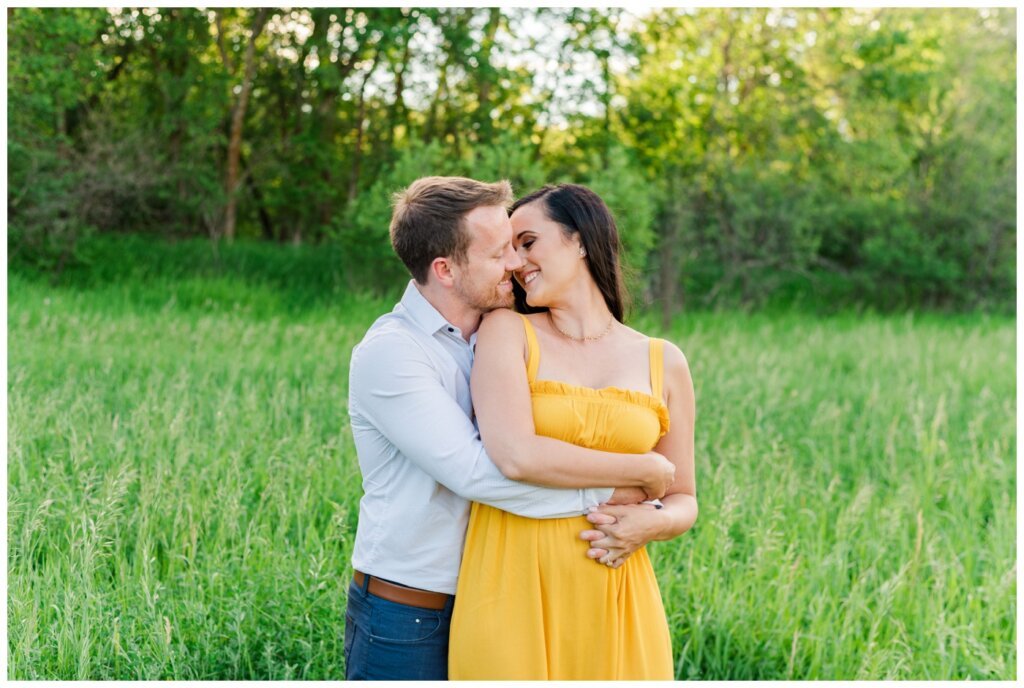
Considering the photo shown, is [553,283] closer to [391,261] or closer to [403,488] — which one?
[403,488]

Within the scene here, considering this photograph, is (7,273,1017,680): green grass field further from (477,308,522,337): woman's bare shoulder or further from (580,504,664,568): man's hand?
(477,308,522,337): woman's bare shoulder

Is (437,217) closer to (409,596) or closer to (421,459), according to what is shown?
(421,459)

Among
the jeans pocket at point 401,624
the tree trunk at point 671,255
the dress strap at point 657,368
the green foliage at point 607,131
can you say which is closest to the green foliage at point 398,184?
the green foliage at point 607,131

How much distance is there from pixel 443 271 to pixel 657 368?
0.69 m

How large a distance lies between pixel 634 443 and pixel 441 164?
10.5 metres

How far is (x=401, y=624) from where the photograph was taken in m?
2.66

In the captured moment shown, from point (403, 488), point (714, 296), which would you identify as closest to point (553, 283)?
point (403, 488)

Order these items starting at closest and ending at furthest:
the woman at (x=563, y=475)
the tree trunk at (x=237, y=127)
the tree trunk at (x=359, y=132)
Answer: the woman at (x=563, y=475) → the tree trunk at (x=237, y=127) → the tree trunk at (x=359, y=132)

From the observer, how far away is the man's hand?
8.73 ft

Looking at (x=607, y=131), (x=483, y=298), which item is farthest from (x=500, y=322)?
(x=607, y=131)

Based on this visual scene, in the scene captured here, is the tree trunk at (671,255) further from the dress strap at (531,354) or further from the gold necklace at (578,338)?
the dress strap at (531,354)

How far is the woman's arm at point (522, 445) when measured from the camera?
2521mm

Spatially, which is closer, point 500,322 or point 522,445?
point 522,445

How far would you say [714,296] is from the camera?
1633 cm
